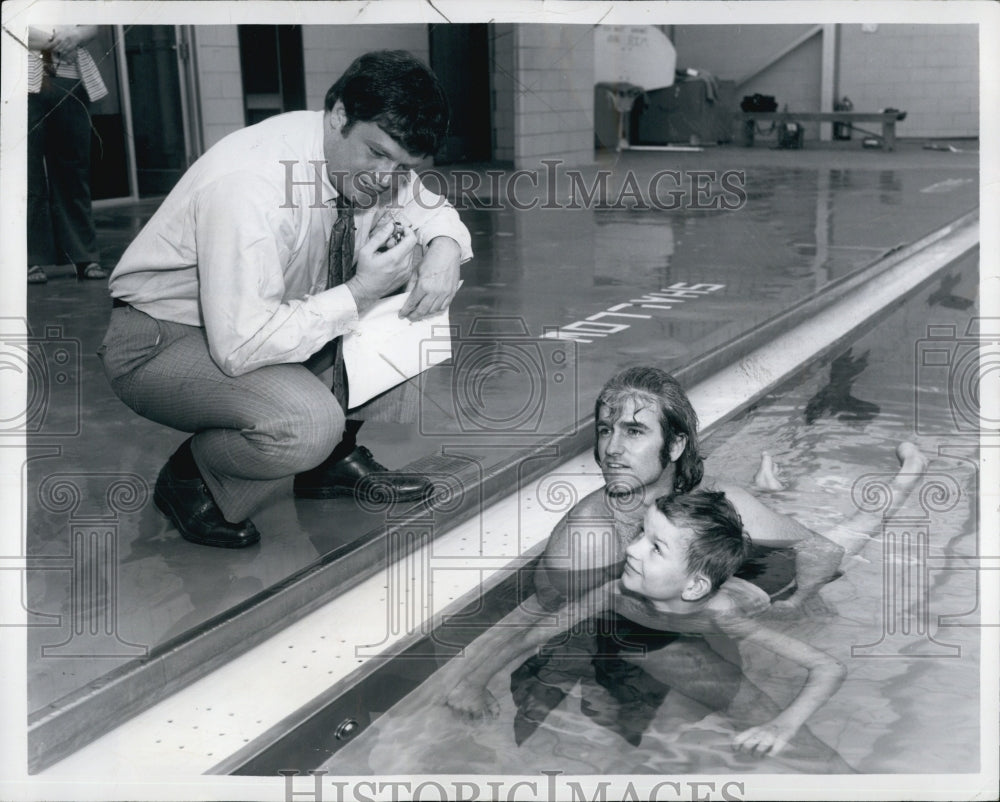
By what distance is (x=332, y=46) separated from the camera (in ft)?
31.0

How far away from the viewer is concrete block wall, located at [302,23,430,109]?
30.5 ft

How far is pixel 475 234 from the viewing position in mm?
7129

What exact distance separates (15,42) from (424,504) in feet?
4.54

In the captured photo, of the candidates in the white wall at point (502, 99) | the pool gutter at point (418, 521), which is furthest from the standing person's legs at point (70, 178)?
the white wall at point (502, 99)

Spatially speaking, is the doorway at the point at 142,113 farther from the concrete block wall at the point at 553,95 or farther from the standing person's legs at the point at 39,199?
the concrete block wall at the point at 553,95

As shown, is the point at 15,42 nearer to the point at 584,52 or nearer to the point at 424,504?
the point at 424,504

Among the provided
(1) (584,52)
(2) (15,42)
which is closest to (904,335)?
(2) (15,42)

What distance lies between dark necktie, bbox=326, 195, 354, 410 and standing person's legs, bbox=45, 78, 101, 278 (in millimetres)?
3118

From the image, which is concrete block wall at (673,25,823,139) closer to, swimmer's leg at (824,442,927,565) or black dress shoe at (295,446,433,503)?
swimmer's leg at (824,442,927,565)

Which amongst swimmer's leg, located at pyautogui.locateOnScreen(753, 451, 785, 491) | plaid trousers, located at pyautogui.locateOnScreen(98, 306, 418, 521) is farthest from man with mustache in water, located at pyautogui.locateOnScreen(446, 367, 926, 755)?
plaid trousers, located at pyautogui.locateOnScreen(98, 306, 418, 521)

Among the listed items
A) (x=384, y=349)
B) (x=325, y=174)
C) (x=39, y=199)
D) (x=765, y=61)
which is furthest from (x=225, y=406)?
(x=765, y=61)

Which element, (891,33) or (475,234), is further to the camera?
(891,33)

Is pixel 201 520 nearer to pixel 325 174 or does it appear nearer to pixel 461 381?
pixel 325 174

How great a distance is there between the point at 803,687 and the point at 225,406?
4.18ft
